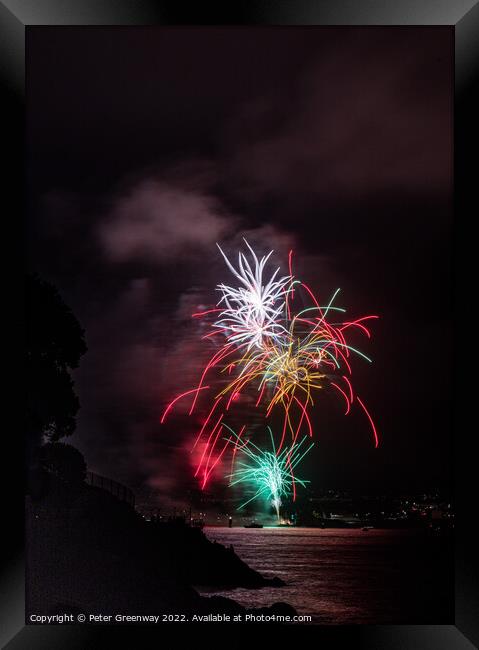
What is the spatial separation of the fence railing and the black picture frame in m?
0.48

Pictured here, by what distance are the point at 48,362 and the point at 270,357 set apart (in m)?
1.54

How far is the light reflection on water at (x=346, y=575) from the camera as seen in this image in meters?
4.57

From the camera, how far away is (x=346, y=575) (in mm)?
4656

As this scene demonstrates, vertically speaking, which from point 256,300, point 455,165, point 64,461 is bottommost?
point 64,461

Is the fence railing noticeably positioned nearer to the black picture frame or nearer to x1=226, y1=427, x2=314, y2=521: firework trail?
the black picture frame

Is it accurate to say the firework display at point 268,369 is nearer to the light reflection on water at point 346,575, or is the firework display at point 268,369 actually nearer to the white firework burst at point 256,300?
the white firework burst at point 256,300

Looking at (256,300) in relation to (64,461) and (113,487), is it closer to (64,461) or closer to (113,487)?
(113,487)

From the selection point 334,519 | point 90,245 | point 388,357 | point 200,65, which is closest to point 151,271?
point 90,245

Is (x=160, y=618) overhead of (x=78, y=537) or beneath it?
beneath

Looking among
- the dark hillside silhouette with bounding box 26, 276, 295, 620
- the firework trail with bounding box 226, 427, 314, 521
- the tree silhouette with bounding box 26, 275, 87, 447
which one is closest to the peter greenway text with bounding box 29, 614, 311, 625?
the dark hillside silhouette with bounding box 26, 276, 295, 620

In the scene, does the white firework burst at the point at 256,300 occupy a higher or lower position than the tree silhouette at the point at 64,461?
higher

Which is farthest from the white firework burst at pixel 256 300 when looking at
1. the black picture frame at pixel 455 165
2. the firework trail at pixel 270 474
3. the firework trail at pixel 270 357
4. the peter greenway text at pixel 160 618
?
the peter greenway text at pixel 160 618

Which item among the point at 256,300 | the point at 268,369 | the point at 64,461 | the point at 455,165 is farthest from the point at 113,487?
the point at 455,165

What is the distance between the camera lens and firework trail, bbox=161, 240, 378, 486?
4.63 metres
